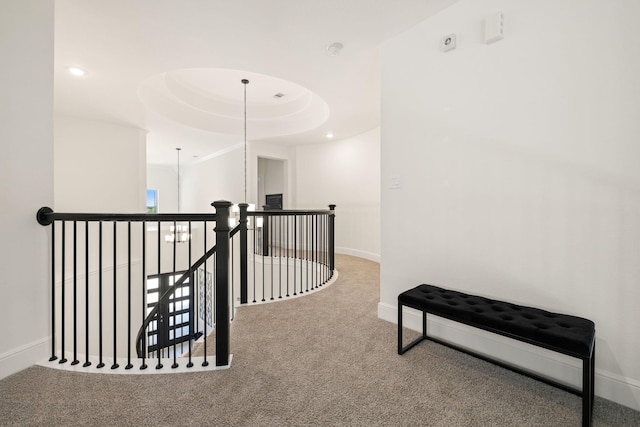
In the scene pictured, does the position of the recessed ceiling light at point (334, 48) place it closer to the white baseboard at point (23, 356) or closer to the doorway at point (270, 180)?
the white baseboard at point (23, 356)

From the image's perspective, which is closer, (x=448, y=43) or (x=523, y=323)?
(x=523, y=323)

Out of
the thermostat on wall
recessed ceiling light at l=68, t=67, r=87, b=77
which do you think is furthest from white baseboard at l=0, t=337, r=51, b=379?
the thermostat on wall

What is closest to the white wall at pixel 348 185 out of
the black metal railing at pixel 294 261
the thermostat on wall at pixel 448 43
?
the black metal railing at pixel 294 261

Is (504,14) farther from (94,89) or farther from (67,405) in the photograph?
(94,89)

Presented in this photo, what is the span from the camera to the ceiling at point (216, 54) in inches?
84.7

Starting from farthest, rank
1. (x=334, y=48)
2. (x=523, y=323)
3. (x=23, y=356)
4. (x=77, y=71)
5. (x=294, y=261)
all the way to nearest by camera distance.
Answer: (x=294, y=261) → (x=77, y=71) → (x=334, y=48) → (x=23, y=356) → (x=523, y=323)

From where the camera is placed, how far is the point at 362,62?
2.92m

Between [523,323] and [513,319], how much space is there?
0.07 metres

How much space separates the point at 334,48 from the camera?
2.63 metres

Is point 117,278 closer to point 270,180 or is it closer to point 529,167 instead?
point 270,180

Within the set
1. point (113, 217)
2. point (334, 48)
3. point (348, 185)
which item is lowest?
point (113, 217)

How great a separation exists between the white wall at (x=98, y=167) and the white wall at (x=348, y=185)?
11.9 feet

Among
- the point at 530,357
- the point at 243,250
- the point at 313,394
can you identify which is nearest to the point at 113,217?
the point at 243,250

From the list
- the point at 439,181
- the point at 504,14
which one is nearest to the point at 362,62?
the point at 504,14
